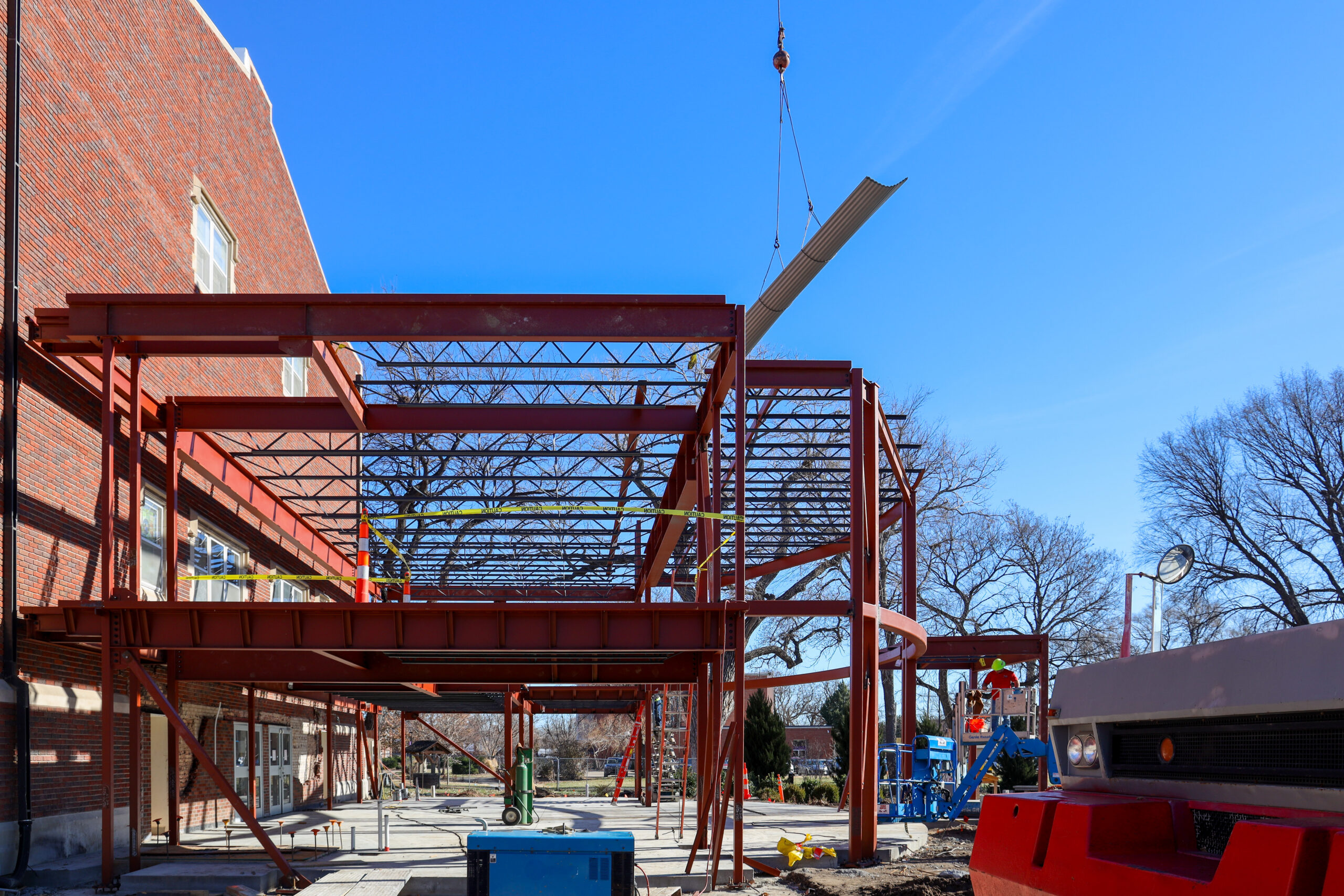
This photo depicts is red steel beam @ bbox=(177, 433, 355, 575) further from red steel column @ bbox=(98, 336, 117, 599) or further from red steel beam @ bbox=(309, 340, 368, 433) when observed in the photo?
red steel column @ bbox=(98, 336, 117, 599)

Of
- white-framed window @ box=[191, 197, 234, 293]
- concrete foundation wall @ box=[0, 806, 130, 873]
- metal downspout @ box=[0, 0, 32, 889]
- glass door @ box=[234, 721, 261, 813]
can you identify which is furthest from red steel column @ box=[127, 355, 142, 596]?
glass door @ box=[234, 721, 261, 813]

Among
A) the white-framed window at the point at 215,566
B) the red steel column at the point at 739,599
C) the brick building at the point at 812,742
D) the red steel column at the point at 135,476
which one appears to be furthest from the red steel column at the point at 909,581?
the brick building at the point at 812,742

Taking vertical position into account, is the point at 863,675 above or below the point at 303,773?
above

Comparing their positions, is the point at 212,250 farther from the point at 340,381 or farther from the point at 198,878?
the point at 198,878

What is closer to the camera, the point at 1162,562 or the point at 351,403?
the point at 1162,562

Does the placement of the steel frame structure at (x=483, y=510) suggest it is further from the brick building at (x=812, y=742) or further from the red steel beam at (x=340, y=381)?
the brick building at (x=812, y=742)

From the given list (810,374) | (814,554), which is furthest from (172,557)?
(814,554)

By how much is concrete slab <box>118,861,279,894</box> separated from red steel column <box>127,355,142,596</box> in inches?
93.1

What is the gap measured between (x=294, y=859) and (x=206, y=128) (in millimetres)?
14865

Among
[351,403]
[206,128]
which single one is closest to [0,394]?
[351,403]

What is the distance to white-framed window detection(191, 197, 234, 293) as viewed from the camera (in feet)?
73.2

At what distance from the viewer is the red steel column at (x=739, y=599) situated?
13234 millimetres

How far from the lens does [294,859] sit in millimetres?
16203

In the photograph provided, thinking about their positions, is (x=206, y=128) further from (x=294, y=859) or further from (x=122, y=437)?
(x=294, y=859)
